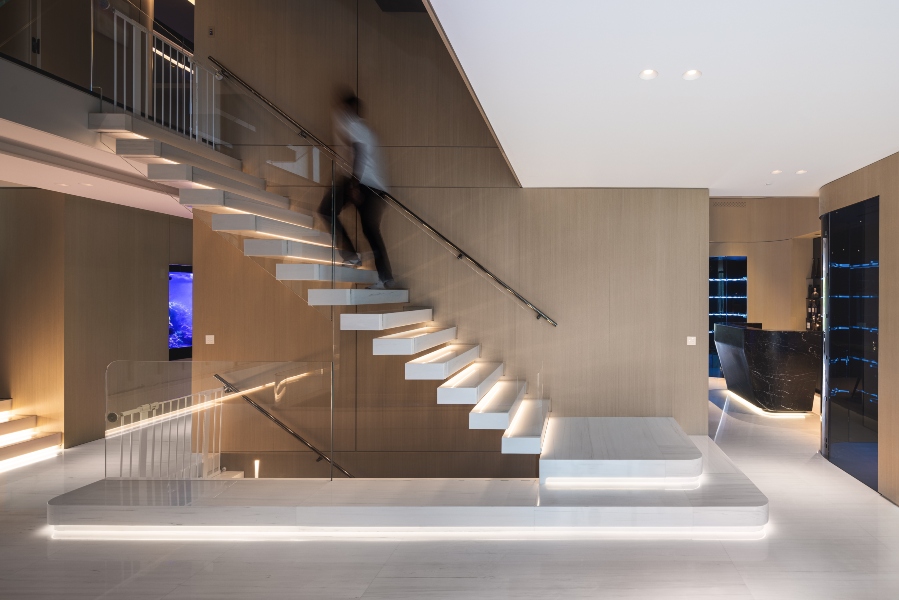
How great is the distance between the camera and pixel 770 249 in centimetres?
1127

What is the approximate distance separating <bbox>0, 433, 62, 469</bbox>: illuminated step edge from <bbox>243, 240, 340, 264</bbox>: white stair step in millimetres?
3687

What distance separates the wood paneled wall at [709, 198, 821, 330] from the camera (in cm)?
1094

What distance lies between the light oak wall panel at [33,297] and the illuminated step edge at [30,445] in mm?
256

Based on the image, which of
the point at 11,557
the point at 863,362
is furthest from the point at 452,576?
the point at 863,362

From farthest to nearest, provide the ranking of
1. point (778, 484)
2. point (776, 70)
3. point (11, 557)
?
point (778, 484) → point (11, 557) → point (776, 70)

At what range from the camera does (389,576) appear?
375 centimetres

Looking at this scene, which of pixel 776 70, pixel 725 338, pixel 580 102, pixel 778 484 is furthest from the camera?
pixel 725 338

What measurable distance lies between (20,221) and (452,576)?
646 cm

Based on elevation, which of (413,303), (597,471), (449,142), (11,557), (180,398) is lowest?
(11,557)

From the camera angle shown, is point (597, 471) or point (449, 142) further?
point (449, 142)

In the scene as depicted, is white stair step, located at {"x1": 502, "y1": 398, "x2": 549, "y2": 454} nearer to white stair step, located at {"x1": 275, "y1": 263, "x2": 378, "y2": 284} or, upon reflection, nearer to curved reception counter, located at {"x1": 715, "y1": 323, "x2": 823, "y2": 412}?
white stair step, located at {"x1": 275, "y1": 263, "x2": 378, "y2": 284}

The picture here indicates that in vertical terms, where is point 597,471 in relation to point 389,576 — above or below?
above

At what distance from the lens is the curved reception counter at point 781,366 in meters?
7.82

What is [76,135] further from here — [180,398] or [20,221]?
[20,221]
